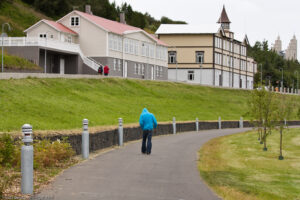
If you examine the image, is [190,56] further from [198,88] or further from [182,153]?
[182,153]

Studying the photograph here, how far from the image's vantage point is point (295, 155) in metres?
26.7

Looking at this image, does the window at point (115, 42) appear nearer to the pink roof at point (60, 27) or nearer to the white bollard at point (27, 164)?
the pink roof at point (60, 27)

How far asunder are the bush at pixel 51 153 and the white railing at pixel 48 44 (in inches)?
1818

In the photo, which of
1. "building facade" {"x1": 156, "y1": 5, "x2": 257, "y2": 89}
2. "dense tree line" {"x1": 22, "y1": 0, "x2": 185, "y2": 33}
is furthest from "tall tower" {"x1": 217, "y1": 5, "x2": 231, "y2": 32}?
"dense tree line" {"x1": 22, "y1": 0, "x2": 185, "y2": 33}

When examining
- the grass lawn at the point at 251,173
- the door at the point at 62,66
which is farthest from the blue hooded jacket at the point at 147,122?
the door at the point at 62,66

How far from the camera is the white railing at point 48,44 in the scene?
62719 mm

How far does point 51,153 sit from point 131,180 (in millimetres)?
3135

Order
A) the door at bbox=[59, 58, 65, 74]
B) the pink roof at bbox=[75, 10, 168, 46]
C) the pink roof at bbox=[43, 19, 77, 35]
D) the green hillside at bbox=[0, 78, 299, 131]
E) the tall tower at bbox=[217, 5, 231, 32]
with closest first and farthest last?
the green hillside at bbox=[0, 78, 299, 131] < the door at bbox=[59, 58, 65, 74] < the pink roof at bbox=[43, 19, 77, 35] < the pink roof at bbox=[75, 10, 168, 46] < the tall tower at bbox=[217, 5, 231, 32]

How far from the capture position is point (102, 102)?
165 ft

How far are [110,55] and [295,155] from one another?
4913 cm

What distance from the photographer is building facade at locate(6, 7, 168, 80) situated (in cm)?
6581

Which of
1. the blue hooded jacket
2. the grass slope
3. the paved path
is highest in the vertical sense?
the grass slope

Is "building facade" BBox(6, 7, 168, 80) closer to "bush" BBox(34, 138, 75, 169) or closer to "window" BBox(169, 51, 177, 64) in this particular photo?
"window" BBox(169, 51, 177, 64)

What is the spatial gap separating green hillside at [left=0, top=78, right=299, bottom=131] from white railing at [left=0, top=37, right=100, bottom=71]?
7142 mm
